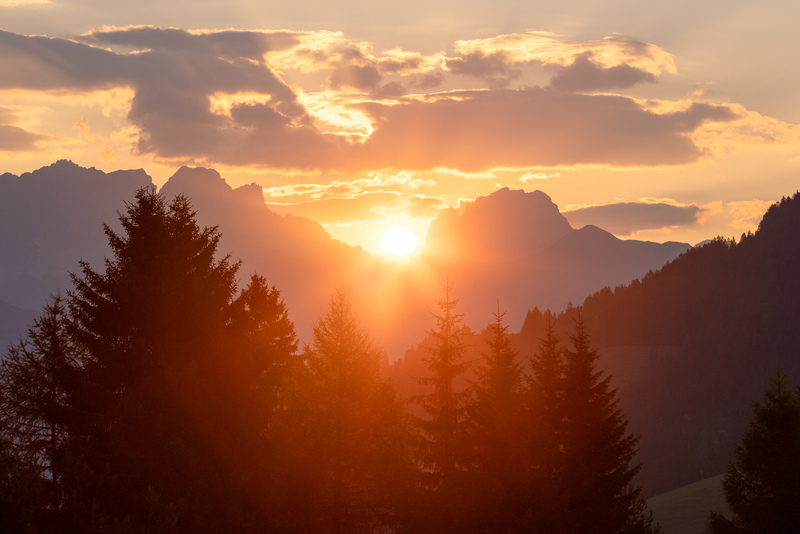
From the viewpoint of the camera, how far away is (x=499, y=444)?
27.5 m

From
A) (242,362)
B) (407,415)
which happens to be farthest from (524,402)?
(242,362)

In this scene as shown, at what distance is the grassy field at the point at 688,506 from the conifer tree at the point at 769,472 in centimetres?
7588

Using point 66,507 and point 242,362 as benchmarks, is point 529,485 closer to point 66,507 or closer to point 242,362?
point 242,362

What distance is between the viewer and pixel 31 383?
2212 cm

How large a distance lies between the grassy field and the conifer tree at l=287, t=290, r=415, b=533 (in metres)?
85.5

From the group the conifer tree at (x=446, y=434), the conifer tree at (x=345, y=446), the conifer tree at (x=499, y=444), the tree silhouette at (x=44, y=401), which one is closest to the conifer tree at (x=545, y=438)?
the conifer tree at (x=499, y=444)

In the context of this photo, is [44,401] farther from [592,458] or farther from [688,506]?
[688,506]

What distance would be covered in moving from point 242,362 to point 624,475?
59.5 ft

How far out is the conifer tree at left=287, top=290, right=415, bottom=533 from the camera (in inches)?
1081

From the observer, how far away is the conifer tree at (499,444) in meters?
26.2

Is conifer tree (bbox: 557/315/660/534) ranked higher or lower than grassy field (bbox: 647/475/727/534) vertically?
higher

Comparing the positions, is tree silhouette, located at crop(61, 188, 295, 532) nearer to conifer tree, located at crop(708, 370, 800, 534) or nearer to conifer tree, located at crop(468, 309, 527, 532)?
conifer tree, located at crop(468, 309, 527, 532)

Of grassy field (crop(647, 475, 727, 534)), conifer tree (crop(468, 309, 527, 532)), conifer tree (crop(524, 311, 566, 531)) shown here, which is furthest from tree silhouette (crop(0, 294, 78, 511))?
grassy field (crop(647, 475, 727, 534))

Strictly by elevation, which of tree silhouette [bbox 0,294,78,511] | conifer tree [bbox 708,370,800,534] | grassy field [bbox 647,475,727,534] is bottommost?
grassy field [bbox 647,475,727,534]
